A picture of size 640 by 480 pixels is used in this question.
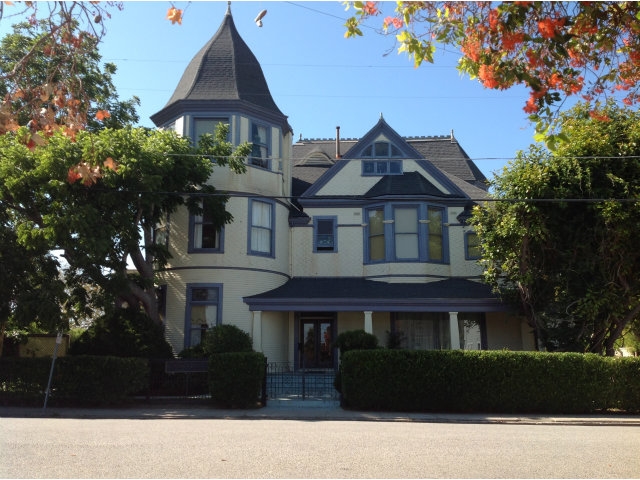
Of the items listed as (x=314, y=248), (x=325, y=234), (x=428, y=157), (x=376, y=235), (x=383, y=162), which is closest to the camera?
(x=376, y=235)

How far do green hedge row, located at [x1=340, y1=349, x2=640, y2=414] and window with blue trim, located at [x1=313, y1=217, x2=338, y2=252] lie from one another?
8.33m

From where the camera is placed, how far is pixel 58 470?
23.1ft

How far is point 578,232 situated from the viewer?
668 inches

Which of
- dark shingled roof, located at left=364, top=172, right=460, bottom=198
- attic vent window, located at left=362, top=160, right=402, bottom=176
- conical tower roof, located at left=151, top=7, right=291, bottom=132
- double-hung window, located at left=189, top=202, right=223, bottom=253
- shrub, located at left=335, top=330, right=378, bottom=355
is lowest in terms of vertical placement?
shrub, located at left=335, top=330, right=378, bottom=355

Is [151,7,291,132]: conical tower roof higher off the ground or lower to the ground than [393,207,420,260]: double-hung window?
higher

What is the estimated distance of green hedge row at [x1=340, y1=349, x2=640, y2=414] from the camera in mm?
14570

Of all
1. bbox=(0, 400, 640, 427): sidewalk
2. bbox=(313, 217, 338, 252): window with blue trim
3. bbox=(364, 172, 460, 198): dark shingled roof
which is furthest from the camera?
bbox=(313, 217, 338, 252): window with blue trim

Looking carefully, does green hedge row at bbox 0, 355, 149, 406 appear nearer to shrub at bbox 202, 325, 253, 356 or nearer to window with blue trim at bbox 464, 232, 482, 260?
shrub at bbox 202, 325, 253, 356

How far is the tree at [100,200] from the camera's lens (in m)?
14.7

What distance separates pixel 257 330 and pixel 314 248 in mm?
4351

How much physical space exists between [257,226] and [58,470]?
1424cm

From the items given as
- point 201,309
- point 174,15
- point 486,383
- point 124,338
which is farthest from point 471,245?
point 174,15

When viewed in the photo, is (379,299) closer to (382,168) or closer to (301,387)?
(301,387)

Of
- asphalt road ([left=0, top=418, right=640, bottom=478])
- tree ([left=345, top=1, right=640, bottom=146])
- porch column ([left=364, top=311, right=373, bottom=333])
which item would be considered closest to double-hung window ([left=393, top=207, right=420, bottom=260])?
porch column ([left=364, top=311, right=373, bottom=333])
